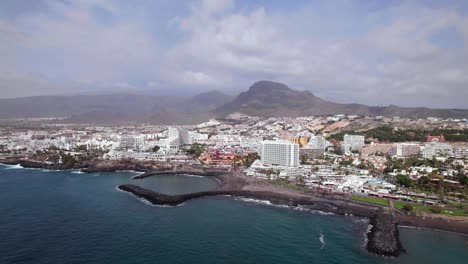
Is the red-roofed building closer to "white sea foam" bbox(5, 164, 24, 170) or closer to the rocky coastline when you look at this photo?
the rocky coastline

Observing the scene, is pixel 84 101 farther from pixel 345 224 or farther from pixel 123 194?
pixel 345 224

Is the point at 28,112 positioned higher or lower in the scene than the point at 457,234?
higher

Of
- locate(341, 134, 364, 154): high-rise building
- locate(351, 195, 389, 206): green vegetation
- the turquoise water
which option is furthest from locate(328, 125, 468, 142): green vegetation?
the turquoise water

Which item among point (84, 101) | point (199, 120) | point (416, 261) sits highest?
point (84, 101)

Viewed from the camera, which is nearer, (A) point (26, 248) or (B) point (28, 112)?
(A) point (26, 248)

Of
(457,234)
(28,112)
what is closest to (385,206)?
(457,234)

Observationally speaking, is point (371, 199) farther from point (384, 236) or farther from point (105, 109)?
point (105, 109)

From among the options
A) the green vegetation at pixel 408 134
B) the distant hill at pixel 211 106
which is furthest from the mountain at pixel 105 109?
the green vegetation at pixel 408 134
